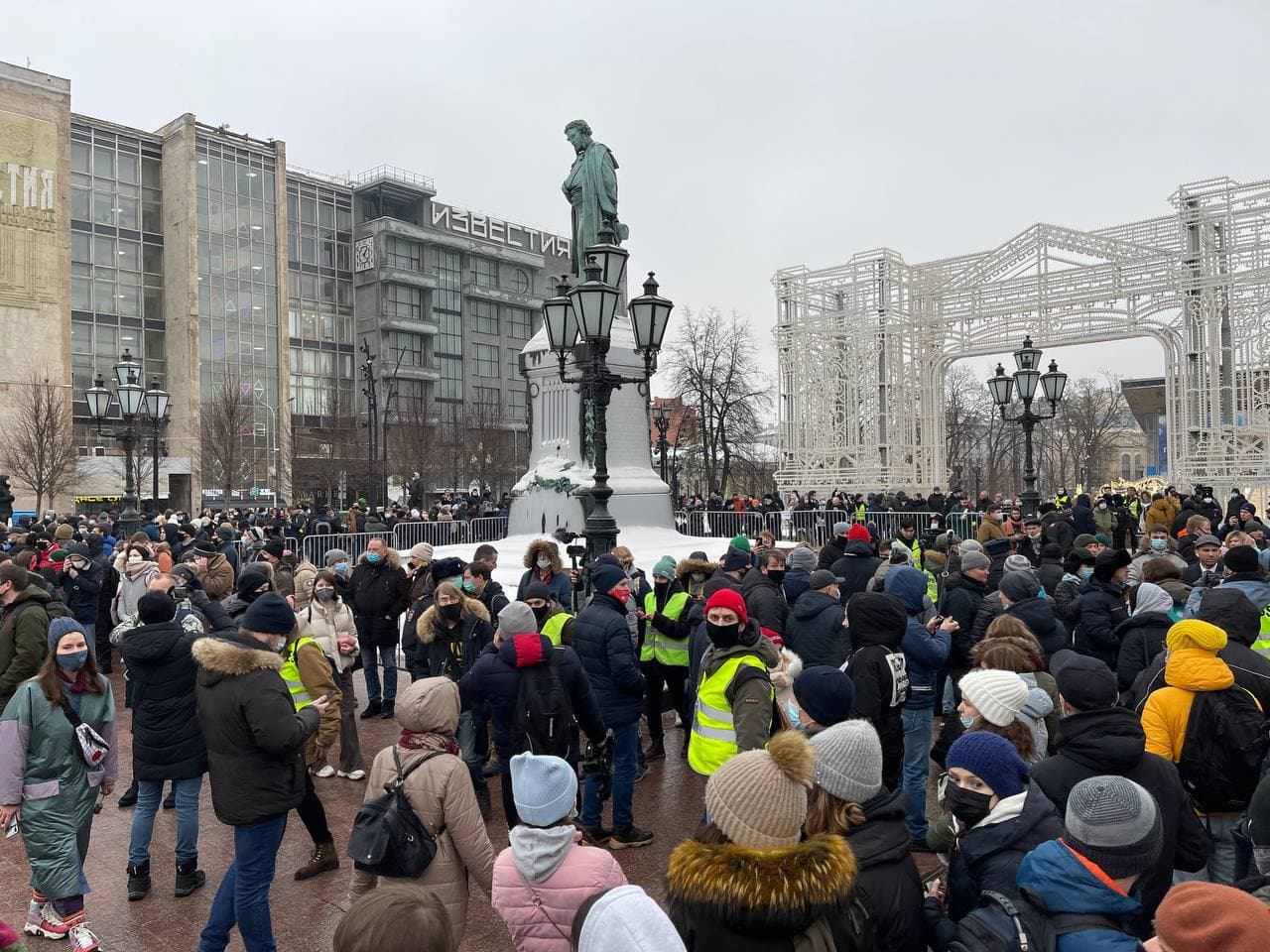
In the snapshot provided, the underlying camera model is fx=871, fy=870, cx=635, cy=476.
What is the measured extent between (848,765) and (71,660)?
4.38 meters

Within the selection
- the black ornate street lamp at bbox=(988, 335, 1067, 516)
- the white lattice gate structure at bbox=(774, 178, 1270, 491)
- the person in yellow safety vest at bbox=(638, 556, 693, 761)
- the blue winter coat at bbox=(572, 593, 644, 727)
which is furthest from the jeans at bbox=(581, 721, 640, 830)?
the white lattice gate structure at bbox=(774, 178, 1270, 491)

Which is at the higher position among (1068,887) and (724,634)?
(724,634)

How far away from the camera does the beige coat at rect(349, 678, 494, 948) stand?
3764 mm

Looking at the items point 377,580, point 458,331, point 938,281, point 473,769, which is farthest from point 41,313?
point 473,769

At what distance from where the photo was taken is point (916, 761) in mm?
6066

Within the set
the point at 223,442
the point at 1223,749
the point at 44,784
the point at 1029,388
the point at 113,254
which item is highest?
the point at 113,254

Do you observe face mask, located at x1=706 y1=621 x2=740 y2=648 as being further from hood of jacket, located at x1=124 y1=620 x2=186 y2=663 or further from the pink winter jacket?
hood of jacket, located at x1=124 y1=620 x2=186 y2=663

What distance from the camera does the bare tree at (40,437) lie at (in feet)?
129

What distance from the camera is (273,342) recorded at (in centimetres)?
6450

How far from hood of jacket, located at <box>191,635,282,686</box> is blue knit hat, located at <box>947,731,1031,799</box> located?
344cm

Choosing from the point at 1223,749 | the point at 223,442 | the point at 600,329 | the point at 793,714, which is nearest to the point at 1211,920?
the point at 1223,749

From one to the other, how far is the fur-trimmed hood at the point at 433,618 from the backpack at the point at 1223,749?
492 cm

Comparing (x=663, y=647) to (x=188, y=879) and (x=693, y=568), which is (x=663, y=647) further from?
(x=188, y=879)

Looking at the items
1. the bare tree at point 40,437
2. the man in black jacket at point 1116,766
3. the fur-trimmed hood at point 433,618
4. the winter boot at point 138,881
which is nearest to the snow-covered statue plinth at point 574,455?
the fur-trimmed hood at point 433,618
